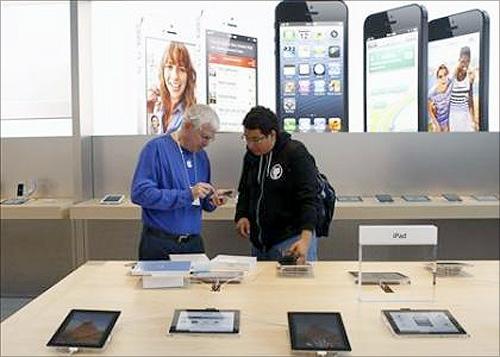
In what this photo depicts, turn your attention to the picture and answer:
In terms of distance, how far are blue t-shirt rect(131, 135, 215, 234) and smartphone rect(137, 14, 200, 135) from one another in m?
1.27

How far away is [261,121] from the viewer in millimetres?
2297

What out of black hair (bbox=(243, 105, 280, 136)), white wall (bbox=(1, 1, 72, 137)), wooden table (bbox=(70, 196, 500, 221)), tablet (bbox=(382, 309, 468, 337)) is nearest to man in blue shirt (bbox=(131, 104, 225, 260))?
black hair (bbox=(243, 105, 280, 136))

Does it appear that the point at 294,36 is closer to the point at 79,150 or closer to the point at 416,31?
the point at 416,31

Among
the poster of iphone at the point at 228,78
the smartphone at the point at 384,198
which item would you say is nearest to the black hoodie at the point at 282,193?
the smartphone at the point at 384,198

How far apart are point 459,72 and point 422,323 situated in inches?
94.9

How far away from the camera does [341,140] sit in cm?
353

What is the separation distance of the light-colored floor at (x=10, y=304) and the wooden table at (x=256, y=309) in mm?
1800

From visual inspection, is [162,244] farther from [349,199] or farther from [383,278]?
[349,199]

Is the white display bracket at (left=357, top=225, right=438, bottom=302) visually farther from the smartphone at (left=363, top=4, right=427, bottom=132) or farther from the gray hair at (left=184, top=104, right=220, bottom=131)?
the smartphone at (left=363, top=4, right=427, bottom=132)

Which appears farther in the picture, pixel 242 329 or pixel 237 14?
pixel 237 14

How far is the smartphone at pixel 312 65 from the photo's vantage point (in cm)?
353

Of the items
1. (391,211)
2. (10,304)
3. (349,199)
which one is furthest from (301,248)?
(10,304)

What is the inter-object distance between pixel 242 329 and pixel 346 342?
276mm

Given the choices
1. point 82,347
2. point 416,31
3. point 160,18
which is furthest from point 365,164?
point 82,347
